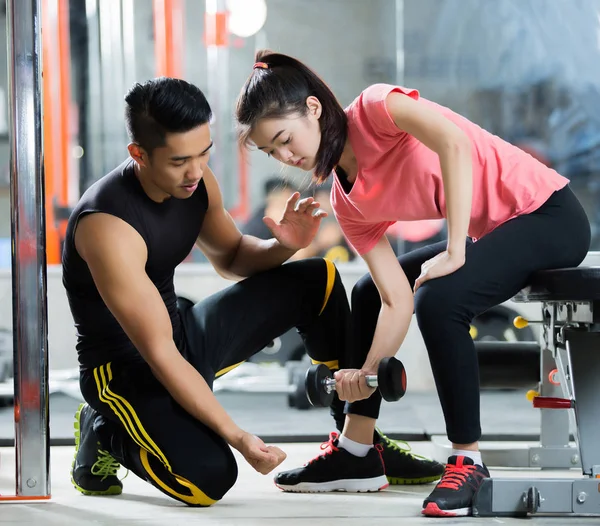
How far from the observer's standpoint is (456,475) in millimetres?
1740

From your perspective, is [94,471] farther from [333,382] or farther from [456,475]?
[456,475]

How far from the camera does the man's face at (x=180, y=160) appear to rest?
1.79 metres

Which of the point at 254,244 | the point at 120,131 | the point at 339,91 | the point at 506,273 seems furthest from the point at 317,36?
the point at 506,273

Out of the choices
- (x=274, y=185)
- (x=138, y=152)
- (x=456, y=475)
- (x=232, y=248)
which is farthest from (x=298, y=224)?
(x=274, y=185)

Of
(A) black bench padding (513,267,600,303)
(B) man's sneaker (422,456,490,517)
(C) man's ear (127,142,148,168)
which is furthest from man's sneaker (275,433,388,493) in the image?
(C) man's ear (127,142,148,168)

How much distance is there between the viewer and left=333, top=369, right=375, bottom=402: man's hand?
190cm

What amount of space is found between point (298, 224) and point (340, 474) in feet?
1.99

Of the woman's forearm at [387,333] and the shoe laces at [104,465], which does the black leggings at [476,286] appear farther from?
the shoe laces at [104,465]

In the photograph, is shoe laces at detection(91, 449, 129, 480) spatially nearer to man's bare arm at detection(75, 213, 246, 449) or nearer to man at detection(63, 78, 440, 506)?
man at detection(63, 78, 440, 506)

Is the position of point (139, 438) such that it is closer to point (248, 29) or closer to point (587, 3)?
point (248, 29)

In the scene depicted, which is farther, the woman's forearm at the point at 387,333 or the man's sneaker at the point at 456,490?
the woman's forearm at the point at 387,333

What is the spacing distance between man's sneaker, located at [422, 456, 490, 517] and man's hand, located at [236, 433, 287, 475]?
309 millimetres

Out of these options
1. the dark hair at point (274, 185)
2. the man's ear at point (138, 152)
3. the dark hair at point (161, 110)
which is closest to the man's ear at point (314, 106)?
the dark hair at point (161, 110)

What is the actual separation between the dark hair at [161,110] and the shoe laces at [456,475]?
883 mm
